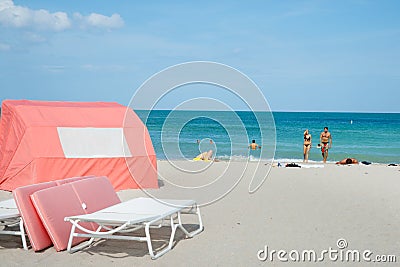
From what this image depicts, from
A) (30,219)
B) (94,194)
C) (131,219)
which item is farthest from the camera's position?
(94,194)

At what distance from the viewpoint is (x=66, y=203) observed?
228 inches

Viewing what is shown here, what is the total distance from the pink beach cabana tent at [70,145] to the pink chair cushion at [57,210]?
3609 mm

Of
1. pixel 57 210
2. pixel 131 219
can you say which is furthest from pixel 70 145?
pixel 131 219

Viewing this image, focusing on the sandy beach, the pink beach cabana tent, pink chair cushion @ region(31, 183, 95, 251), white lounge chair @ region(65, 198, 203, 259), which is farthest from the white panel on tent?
pink chair cushion @ region(31, 183, 95, 251)

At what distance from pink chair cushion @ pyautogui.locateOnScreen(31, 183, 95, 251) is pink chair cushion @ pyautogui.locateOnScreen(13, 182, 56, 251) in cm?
8

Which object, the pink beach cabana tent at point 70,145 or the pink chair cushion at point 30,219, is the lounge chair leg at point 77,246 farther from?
the pink beach cabana tent at point 70,145

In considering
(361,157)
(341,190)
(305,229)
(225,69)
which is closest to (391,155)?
(361,157)

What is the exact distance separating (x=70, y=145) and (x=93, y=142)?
1.48 ft

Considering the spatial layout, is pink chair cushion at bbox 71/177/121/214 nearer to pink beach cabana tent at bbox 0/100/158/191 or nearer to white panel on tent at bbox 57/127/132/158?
pink beach cabana tent at bbox 0/100/158/191
